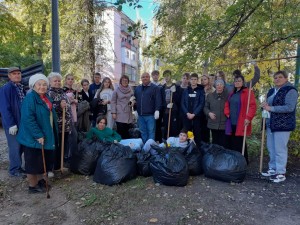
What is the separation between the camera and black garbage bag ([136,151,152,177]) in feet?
13.8

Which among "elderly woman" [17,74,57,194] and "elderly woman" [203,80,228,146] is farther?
"elderly woman" [203,80,228,146]

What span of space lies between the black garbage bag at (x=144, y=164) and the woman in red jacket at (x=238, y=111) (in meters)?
1.46

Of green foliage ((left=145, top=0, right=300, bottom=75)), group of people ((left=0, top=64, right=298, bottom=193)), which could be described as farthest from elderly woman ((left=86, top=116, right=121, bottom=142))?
green foliage ((left=145, top=0, right=300, bottom=75))

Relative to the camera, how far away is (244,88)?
453 centimetres

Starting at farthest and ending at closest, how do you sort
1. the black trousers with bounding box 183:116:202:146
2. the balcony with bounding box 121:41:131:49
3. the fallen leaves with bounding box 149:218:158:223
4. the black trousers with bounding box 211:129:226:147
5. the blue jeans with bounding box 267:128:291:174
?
the balcony with bounding box 121:41:131:49
the black trousers with bounding box 183:116:202:146
the black trousers with bounding box 211:129:226:147
the blue jeans with bounding box 267:128:291:174
the fallen leaves with bounding box 149:218:158:223

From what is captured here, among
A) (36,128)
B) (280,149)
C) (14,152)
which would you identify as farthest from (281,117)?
(14,152)

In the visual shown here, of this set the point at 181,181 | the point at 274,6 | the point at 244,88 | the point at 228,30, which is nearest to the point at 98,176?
the point at 181,181

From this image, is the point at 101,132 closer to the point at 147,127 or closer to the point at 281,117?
the point at 147,127

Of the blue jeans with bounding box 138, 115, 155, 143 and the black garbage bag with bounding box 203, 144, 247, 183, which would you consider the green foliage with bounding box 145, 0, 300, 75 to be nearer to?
the blue jeans with bounding box 138, 115, 155, 143

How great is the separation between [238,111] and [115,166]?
86.3 inches

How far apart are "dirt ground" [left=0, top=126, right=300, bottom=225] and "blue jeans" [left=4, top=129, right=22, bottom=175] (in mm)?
296

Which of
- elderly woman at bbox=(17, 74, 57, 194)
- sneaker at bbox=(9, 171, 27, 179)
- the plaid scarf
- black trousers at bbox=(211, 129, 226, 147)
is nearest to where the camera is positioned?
elderly woman at bbox=(17, 74, 57, 194)

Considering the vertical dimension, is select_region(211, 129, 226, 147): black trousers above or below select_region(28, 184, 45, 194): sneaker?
above

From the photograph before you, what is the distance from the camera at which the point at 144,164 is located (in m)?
4.21
